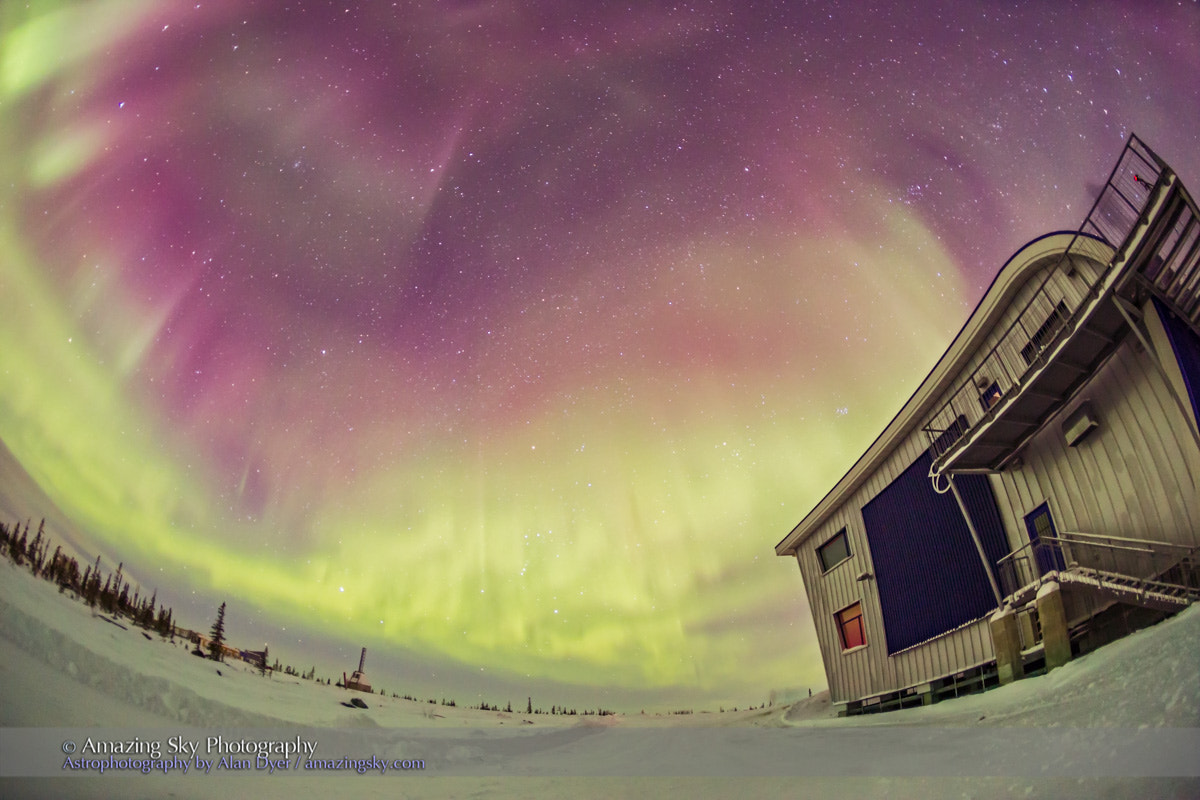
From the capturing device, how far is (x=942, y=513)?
1346 centimetres

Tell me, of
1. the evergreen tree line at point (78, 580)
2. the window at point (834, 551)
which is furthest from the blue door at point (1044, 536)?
the evergreen tree line at point (78, 580)

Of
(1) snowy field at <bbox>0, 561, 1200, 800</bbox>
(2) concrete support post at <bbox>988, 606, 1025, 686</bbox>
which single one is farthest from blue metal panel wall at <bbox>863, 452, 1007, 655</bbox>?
(1) snowy field at <bbox>0, 561, 1200, 800</bbox>

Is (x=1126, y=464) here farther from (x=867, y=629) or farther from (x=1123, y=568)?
(x=867, y=629)

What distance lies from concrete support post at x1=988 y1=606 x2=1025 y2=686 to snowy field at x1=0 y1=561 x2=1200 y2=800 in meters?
0.83

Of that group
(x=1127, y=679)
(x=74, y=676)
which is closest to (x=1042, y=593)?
(x=1127, y=679)

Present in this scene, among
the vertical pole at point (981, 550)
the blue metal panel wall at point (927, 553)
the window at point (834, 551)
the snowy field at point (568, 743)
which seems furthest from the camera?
the window at point (834, 551)

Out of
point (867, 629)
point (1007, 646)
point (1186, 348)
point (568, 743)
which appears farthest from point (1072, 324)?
point (568, 743)

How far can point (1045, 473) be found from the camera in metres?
10.9

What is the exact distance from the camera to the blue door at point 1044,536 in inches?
409

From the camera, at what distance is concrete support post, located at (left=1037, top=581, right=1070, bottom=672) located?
28.7 ft

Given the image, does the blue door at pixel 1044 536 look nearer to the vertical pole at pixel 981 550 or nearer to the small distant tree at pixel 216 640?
the vertical pole at pixel 981 550

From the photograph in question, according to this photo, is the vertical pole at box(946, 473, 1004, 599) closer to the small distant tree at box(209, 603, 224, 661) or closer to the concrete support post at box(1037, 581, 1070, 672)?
the concrete support post at box(1037, 581, 1070, 672)

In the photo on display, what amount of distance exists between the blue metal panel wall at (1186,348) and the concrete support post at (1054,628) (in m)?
3.72

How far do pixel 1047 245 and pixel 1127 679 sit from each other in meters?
8.52
